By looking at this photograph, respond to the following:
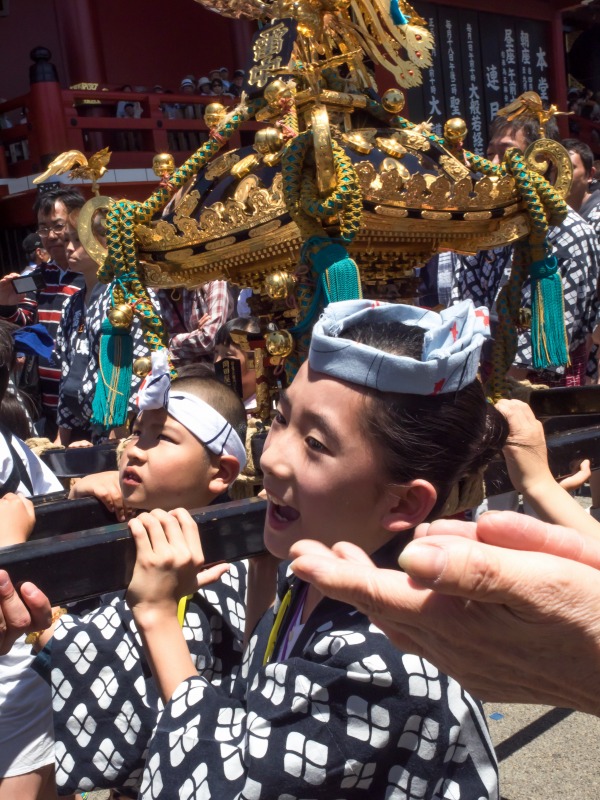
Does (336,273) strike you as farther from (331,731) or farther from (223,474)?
(331,731)

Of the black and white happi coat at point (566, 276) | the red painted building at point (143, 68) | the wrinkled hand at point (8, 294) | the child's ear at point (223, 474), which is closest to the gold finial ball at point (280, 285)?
the child's ear at point (223, 474)

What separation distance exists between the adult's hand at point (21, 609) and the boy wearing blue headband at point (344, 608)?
13cm

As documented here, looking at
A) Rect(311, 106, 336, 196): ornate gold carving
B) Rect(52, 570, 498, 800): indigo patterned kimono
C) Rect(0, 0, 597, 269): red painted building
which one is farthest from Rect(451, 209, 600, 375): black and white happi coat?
Rect(0, 0, 597, 269): red painted building

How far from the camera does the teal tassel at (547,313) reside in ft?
7.09

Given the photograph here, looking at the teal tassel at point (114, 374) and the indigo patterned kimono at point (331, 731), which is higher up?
the teal tassel at point (114, 374)

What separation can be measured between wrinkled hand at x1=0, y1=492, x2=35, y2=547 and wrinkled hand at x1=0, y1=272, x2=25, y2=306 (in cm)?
326

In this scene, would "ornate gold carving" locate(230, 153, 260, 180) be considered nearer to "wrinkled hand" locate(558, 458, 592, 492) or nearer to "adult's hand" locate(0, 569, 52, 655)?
"wrinkled hand" locate(558, 458, 592, 492)

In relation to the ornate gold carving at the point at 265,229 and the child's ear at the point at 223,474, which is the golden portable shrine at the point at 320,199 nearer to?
the ornate gold carving at the point at 265,229

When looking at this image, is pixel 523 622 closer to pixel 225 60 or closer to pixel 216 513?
pixel 216 513

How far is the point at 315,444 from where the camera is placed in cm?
104

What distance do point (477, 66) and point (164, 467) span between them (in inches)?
320

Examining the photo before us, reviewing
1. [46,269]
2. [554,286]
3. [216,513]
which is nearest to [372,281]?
[554,286]

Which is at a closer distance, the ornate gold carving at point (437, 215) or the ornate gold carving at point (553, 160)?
the ornate gold carving at point (437, 215)

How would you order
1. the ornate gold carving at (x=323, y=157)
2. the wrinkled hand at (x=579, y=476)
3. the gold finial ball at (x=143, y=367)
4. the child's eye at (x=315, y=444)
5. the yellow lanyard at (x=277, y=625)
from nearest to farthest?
1. the child's eye at (x=315, y=444)
2. the yellow lanyard at (x=277, y=625)
3. the wrinkled hand at (x=579, y=476)
4. the ornate gold carving at (x=323, y=157)
5. the gold finial ball at (x=143, y=367)
